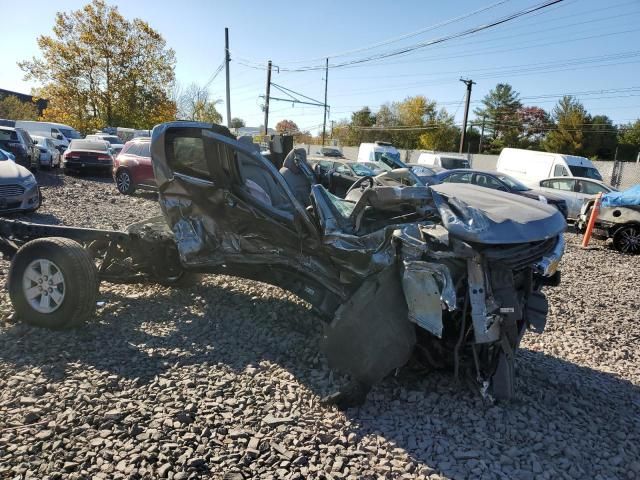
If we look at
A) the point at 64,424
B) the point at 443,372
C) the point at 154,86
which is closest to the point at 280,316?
the point at 443,372

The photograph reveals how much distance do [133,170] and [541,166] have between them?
15.2 meters

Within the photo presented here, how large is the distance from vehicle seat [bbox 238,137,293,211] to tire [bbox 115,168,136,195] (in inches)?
446

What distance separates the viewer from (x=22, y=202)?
8719 millimetres

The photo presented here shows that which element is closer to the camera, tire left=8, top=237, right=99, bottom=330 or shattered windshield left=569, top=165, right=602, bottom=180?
tire left=8, top=237, right=99, bottom=330

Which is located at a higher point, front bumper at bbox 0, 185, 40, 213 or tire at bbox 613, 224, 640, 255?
front bumper at bbox 0, 185, 40, 213

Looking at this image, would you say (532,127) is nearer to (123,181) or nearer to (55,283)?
(123,181)

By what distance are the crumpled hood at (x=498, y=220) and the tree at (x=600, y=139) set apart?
56332 mm

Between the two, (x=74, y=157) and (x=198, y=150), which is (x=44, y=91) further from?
(x=198, y=150)

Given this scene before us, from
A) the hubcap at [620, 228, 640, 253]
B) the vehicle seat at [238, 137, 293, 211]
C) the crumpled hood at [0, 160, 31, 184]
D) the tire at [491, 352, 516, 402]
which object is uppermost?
the vehicle seat at [238, 137, 293, 211]

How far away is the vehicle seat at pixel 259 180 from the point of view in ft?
14.1

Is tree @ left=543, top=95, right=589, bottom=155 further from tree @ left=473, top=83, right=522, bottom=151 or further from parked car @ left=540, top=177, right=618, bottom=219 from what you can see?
parked car @ left=540, top=177, right=618, bottom=219

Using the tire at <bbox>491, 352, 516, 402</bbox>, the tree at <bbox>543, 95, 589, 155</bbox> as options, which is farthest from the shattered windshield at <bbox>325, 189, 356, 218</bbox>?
the tree at <bbox>543, 95, 589, 155</bbox>

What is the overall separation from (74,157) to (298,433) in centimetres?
1912

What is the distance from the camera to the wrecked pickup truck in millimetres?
3189
